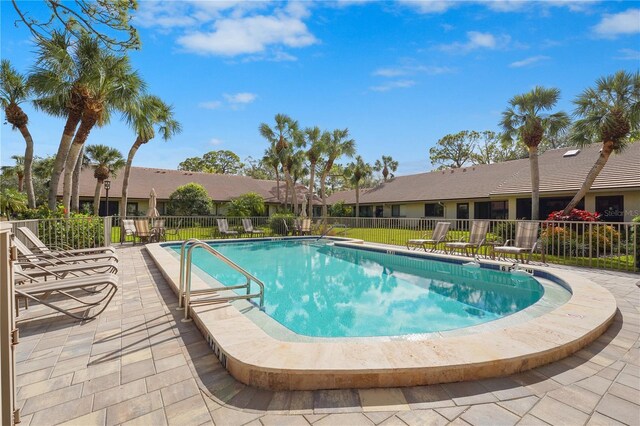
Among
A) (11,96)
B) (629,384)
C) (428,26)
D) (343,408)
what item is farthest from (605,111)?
(11,96)

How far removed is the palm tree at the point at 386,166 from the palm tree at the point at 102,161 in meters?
27.0

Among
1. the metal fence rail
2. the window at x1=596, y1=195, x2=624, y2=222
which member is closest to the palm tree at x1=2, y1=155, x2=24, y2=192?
the metal fence rail

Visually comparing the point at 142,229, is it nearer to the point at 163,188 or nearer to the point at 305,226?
the point at 305,226

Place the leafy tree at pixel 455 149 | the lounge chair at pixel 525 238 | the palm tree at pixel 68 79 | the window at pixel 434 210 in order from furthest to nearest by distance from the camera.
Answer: the leafy tree at pixel 455 149
the window at pixel 434 210
the palm tree at pixel 68 79
the lounge chair at pixel 525 238

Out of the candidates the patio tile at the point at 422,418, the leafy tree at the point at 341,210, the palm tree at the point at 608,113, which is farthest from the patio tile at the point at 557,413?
the leafy tree at the point at 341,210

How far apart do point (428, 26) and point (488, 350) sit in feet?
29.8

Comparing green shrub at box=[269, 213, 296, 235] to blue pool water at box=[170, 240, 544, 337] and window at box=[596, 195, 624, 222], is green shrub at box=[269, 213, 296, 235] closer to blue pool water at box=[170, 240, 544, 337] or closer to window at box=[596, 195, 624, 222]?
blue pool water at box=[170, 240, 544, 337]

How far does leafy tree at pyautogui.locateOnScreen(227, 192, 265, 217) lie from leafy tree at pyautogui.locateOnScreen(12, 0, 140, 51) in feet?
54.3

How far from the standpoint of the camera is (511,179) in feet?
63.1

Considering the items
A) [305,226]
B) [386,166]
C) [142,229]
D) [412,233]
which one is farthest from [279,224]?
[386,166]

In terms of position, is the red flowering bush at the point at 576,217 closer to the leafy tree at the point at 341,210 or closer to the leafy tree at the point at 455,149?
the leafy tree at the point at 341,210

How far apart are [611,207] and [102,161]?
29.6 meters

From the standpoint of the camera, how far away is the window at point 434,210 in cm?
2447

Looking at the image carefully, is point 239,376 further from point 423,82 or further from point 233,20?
point 423,82
